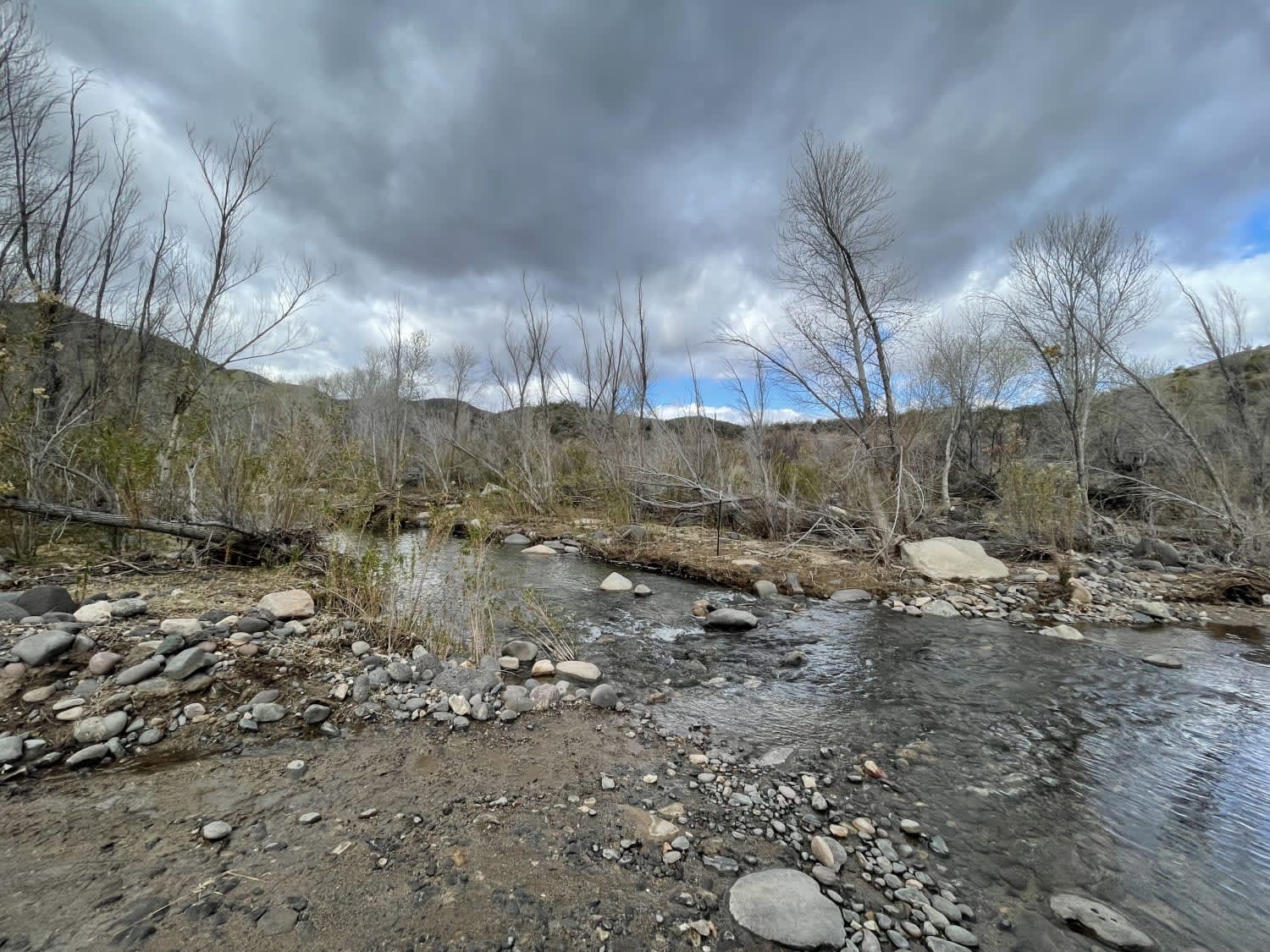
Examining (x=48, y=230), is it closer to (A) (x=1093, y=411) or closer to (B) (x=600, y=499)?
(B) (x=600, y=499)

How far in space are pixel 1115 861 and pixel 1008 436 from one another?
58.1 feet

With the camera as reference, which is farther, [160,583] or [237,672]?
[160,583]

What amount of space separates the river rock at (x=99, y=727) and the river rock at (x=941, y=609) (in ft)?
24.2

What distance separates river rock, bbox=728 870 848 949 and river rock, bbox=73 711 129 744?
10.7 ft

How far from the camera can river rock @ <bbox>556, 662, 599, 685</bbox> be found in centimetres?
395

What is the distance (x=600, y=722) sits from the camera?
129 inches

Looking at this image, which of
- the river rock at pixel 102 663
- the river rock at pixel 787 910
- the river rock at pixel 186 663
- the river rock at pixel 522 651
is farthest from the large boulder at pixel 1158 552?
the river rock at pixel 102 663

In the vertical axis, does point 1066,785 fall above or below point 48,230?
below

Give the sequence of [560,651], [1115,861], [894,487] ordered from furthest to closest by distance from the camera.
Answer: [894,487], [560,651], [1115,861]

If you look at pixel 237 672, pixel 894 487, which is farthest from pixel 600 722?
pixel 894 487

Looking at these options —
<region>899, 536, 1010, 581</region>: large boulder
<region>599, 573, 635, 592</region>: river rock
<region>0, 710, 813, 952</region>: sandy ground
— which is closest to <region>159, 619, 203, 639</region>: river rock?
<region>0, 710, 813, 952</region>: sandy ground

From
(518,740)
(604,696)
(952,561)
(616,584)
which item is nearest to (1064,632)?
(952,561)

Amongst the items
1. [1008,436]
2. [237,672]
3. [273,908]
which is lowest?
[273,908]

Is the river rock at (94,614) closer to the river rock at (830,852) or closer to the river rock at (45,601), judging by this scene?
the river rock at (45,601)
